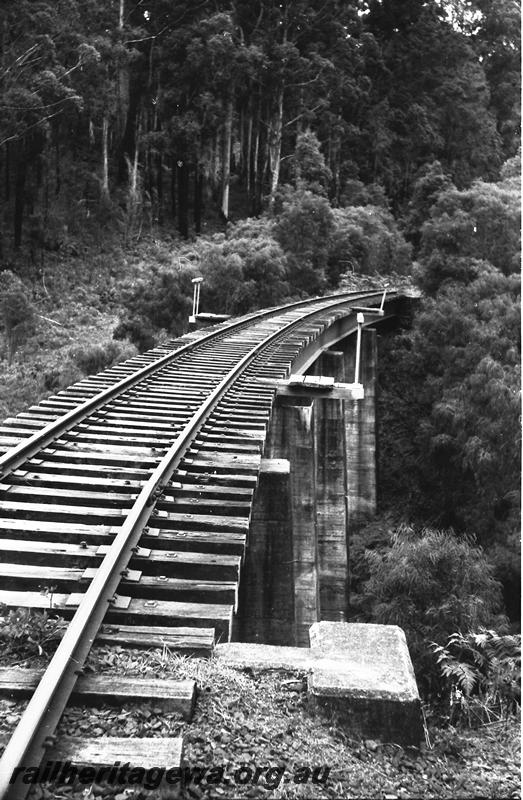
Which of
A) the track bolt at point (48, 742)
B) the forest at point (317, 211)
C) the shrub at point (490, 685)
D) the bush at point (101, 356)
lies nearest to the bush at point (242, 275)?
the forest at point (317, 211)

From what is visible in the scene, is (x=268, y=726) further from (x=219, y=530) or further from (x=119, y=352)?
(x=119, y=352)

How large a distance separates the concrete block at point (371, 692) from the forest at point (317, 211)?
1.32 m

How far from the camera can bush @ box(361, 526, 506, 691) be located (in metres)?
9.29

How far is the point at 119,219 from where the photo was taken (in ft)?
108

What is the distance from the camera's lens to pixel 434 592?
10258 mm

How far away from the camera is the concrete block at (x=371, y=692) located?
2598 mm

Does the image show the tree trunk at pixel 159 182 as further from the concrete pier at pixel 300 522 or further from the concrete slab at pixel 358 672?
the concrete slab at pixel 358 672

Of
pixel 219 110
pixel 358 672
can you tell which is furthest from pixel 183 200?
pixel 358 672

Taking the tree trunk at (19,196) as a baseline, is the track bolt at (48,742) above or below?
below

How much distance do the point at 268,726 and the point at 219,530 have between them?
1.81 meters

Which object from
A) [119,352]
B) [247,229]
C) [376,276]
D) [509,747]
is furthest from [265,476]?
[376,276]

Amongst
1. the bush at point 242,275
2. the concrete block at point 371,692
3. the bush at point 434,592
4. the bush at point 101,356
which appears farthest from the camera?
the bush at point 242,275

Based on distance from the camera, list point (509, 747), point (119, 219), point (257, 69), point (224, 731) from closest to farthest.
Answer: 1. point (224, 731)
2. point (509, 747)
3. point (119, 219)
4. point (257, 69)

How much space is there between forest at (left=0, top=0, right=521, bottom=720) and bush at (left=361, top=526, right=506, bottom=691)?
4 cm
